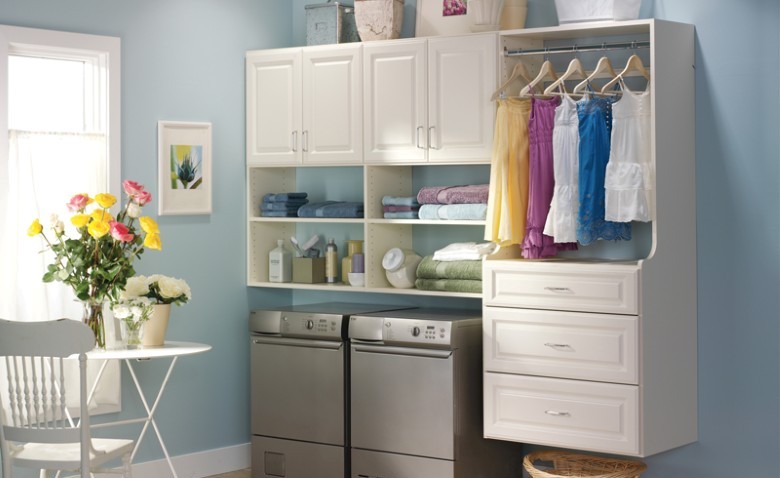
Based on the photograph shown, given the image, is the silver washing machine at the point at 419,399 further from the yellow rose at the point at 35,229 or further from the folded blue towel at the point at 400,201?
the yellow rose at the point at 35,229

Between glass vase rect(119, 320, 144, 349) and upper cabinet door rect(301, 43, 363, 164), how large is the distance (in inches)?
48.7

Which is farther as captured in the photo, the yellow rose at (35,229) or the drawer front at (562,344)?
the yellow rose at (35,229)

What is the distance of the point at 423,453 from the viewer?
4.48 meters

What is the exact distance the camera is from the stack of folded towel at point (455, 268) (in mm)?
4629

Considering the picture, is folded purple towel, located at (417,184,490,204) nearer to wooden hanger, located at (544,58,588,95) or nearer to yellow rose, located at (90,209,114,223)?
wooden hanger, located at (544,58,588,95)

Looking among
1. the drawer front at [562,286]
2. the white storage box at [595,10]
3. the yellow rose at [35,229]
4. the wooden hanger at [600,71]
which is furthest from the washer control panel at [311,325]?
the white storage box at [595,10]

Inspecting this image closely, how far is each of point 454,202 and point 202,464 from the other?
183 centimetres

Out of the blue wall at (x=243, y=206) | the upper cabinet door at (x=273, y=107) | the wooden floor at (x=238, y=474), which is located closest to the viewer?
the blue wall at (x=243, y=206)

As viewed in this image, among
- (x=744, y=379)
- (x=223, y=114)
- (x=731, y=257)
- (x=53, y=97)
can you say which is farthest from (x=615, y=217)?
(x=53, y=97)

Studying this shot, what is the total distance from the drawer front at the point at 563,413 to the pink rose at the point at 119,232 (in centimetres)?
159

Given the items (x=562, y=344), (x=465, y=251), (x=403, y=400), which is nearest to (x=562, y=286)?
(x=562, y=344)

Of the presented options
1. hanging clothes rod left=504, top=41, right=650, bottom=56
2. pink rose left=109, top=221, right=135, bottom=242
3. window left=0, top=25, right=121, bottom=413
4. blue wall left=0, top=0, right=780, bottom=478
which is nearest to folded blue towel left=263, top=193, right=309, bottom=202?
blue wall left=0, top=0, right=780, bottom=478

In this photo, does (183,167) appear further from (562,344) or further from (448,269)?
(562,344)

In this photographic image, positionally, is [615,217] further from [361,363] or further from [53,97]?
[53,97]
